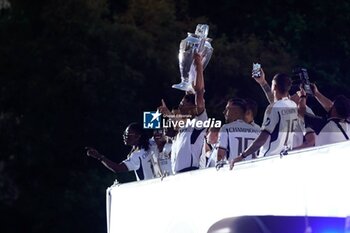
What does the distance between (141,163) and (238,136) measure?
260 cm

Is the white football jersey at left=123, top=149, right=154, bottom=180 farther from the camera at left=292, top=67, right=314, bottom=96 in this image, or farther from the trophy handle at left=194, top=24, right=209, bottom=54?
the camera at left=292, top=67, right=314, bottom=96

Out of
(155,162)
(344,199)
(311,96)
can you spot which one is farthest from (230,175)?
(155,162)

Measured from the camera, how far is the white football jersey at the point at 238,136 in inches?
364

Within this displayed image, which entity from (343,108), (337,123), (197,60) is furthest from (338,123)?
(197,60)

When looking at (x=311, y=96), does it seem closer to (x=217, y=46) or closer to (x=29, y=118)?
(x=217, y=46)

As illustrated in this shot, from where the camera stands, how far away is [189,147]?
10.1 m

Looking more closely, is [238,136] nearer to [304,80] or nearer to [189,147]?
[304,80]

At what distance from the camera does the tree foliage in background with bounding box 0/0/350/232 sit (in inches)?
859

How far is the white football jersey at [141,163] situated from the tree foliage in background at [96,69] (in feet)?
30.0

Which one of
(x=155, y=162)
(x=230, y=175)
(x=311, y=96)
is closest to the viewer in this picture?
(x=230, y=175)

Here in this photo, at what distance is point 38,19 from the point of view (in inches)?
951

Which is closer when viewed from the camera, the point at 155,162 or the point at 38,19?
the point at 155,162

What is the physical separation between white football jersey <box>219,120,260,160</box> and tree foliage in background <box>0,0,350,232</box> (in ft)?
37.8

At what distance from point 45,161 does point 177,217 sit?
15.6 metres
